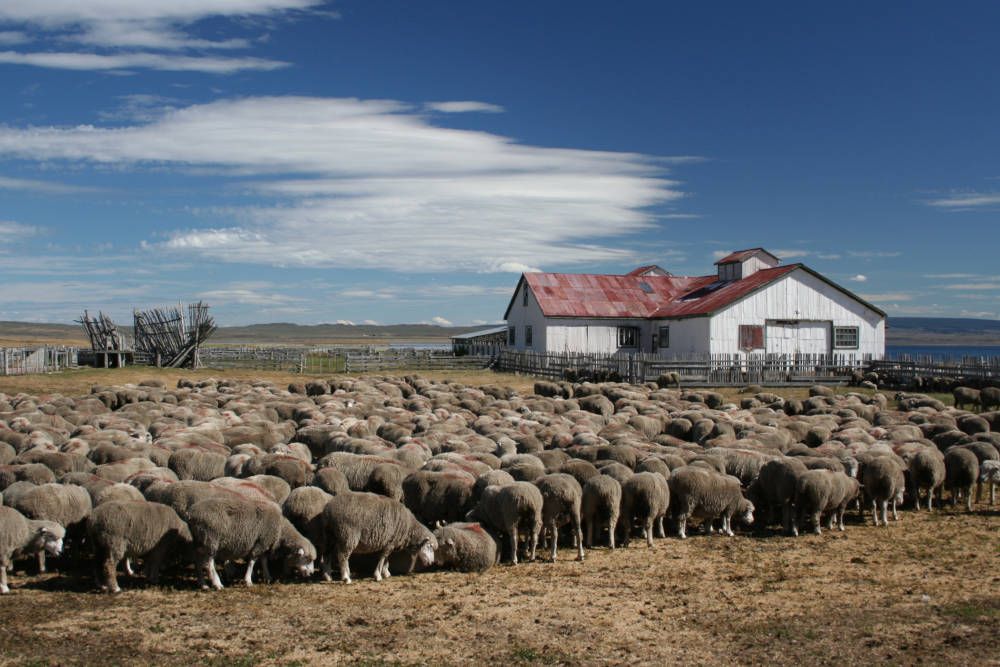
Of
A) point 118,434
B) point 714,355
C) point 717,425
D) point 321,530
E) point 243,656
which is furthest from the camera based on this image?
point 714,355

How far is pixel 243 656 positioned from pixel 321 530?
114 inches

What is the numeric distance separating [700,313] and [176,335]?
99.6ft

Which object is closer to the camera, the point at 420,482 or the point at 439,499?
the point at 439,499

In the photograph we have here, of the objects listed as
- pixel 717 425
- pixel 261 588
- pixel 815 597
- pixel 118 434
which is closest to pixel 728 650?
pixel 815 597

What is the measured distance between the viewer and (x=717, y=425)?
19047mm

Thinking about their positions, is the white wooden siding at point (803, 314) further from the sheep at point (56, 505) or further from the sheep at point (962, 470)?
the sheep at point (56, 505)

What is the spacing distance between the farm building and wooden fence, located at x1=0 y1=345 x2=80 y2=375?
2681 centimetres

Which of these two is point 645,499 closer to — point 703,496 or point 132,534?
point 703,496

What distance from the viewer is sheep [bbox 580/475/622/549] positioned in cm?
1252

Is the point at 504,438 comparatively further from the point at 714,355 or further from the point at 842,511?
the point at 714,355

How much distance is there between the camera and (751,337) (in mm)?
44906

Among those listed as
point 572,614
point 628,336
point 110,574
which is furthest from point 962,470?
point 628,336

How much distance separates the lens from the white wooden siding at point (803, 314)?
146ft

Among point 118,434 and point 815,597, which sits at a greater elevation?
point 118,434
